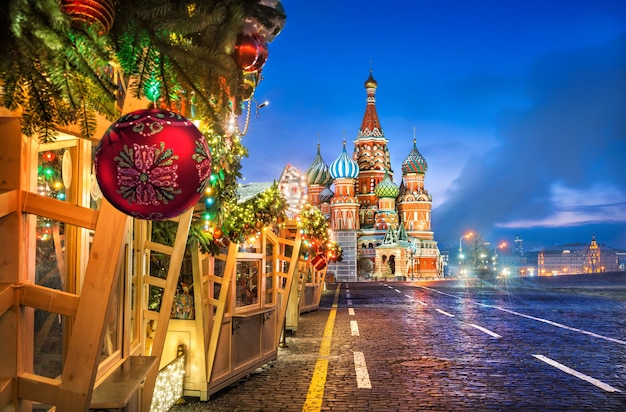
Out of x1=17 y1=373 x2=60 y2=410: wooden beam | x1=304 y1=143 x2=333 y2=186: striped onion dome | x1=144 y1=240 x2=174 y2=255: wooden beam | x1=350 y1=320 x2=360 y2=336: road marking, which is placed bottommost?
x1=350 y1=320 x2=360 y2=336: road marking

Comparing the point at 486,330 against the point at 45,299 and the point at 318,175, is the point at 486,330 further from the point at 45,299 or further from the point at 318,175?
the point at 318,175

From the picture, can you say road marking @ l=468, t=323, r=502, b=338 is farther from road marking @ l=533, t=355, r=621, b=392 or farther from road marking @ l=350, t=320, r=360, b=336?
road marking @ l=533, t=355, r=621, b=392

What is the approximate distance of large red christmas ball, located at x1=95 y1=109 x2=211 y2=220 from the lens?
3.09m

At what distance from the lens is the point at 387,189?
98.3 metres

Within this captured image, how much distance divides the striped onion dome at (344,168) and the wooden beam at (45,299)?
95.4 m

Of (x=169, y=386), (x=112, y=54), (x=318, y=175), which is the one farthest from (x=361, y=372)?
(x=318, y=175)

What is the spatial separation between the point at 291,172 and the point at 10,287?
35.1ft

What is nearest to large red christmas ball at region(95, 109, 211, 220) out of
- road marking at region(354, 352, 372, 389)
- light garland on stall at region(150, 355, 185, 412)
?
light garland on stall at region(150, 355, 185, 412)

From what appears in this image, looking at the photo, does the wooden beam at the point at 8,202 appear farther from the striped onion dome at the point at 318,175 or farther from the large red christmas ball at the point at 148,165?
the striped onion dome at the point at 318,175

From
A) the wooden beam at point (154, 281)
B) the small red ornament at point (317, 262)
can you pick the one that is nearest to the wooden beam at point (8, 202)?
the wooden beam at point (154, 281)

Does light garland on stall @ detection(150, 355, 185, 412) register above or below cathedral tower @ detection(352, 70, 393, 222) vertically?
below

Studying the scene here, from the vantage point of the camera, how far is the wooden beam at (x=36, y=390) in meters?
3.53

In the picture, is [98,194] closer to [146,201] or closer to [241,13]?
[146,201]

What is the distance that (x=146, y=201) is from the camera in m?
3.13
